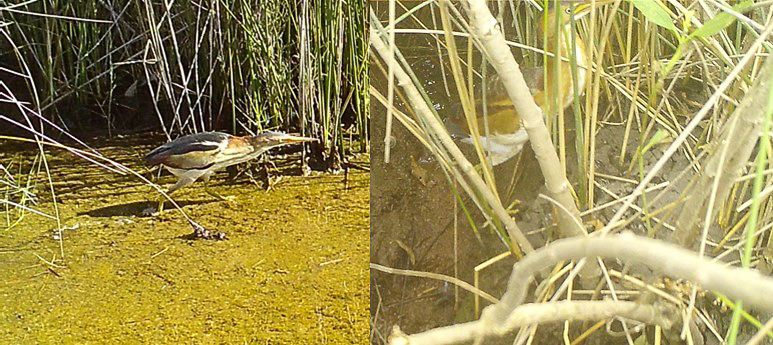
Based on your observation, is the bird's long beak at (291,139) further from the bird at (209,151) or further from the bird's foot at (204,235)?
the bird's foot at (204,235)

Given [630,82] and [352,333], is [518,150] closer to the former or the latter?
[630,82]

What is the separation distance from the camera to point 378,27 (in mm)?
294

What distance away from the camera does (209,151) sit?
0.88 metres

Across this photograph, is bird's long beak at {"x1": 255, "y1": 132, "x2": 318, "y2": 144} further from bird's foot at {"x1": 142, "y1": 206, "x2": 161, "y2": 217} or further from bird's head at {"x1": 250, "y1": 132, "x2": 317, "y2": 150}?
bird's foot at {"x1": 142, "y1": 206, "x2": 161, "y2": 217}

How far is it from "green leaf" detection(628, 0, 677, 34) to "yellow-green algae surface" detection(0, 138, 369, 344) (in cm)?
61

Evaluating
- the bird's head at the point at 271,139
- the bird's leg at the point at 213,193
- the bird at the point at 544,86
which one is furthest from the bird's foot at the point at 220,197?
the bird at the point at 544,86

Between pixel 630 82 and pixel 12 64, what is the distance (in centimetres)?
104

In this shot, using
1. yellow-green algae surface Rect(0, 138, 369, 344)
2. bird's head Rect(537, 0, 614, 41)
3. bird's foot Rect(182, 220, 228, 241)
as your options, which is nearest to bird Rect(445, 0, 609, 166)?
bird's head Rect(537, 0, 614, 41)

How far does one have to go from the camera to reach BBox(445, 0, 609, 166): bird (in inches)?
10.1

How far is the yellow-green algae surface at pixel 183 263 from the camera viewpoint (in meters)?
0.81

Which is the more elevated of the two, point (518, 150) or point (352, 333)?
point (518, 150)

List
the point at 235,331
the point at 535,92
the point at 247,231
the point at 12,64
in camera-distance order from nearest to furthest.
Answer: the point at 535,92
the point at 235,331
the point at 247,231
the point at 12,64

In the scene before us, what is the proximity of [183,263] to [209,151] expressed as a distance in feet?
0.42

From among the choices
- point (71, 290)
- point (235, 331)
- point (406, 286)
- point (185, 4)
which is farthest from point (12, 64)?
point (406, 286)
